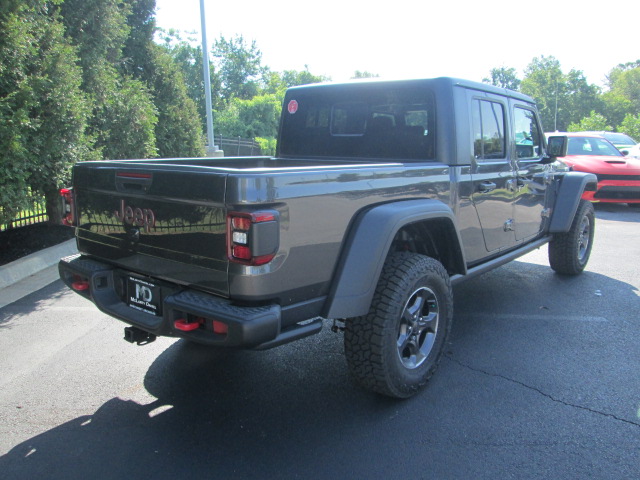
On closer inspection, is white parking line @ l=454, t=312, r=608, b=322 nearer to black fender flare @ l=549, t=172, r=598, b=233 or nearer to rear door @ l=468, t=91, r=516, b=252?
rear door @ l=468, t=91, r=516, b=252

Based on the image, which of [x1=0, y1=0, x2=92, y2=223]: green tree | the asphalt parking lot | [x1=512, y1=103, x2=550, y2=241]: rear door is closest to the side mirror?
[x1=512, y1=103, x2=550, y2=241]: rear door

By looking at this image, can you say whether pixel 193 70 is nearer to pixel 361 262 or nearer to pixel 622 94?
pixel 361 262

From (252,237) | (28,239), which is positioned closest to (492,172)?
(252,237)

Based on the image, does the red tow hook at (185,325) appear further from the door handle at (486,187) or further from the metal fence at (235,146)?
the metal fence at (235,146)

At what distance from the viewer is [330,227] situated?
9.05 ft

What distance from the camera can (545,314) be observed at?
481 cm

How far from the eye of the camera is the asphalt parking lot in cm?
263

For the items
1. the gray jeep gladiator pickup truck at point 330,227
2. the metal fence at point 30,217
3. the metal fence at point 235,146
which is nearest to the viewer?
the gray jeep gladiator pickup truck at point 330,227

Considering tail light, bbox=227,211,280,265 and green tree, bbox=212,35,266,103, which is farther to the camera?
green tree, bbox=212,35,266,103

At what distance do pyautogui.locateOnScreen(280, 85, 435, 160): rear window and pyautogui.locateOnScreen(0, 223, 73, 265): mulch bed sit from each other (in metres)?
4.11

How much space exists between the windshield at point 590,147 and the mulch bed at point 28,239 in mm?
10510

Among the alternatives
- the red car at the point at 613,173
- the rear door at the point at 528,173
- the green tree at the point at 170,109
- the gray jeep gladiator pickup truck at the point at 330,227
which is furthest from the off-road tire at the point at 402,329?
the green tree at the point at 170,109

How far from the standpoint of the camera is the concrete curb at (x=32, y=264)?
223 inches

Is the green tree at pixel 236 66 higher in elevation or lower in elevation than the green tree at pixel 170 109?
higher
